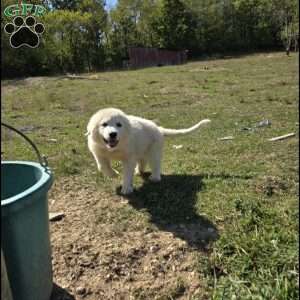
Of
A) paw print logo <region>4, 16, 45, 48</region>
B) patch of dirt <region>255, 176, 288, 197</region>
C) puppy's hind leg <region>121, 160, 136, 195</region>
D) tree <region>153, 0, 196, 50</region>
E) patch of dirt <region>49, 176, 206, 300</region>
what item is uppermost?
tree <region>153, 0, 196, 50</region>

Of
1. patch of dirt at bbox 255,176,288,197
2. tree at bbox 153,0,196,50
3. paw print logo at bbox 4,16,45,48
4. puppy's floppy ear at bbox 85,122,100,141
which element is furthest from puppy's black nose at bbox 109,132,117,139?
tree at bbox 153,0,196,50

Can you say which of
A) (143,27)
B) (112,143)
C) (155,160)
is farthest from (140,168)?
(143,27)

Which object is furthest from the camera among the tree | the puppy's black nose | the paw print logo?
the tree

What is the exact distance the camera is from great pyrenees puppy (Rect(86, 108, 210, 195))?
163 inches

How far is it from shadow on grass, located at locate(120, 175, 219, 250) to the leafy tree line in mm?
1708

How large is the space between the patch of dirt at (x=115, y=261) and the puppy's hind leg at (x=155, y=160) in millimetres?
987

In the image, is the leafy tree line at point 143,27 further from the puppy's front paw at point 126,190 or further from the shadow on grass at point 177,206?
the shadow on grass at point 177,206

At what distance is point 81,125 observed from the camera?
8766 mm

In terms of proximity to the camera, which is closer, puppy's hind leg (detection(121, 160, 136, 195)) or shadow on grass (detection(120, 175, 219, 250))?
shadow on grass (detection(120, 175, 219, 250))

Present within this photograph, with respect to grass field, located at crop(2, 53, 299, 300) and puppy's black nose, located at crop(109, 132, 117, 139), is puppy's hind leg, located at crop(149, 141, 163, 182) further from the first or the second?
puppy's black nose, located at crop(109, 132, 117, 139)

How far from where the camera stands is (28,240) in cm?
232

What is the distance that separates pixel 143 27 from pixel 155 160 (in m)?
1.78

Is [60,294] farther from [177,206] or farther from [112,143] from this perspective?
[112,143]

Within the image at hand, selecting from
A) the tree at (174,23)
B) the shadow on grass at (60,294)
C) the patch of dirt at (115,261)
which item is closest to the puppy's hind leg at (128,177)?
the patch of dirt at (115,261)
